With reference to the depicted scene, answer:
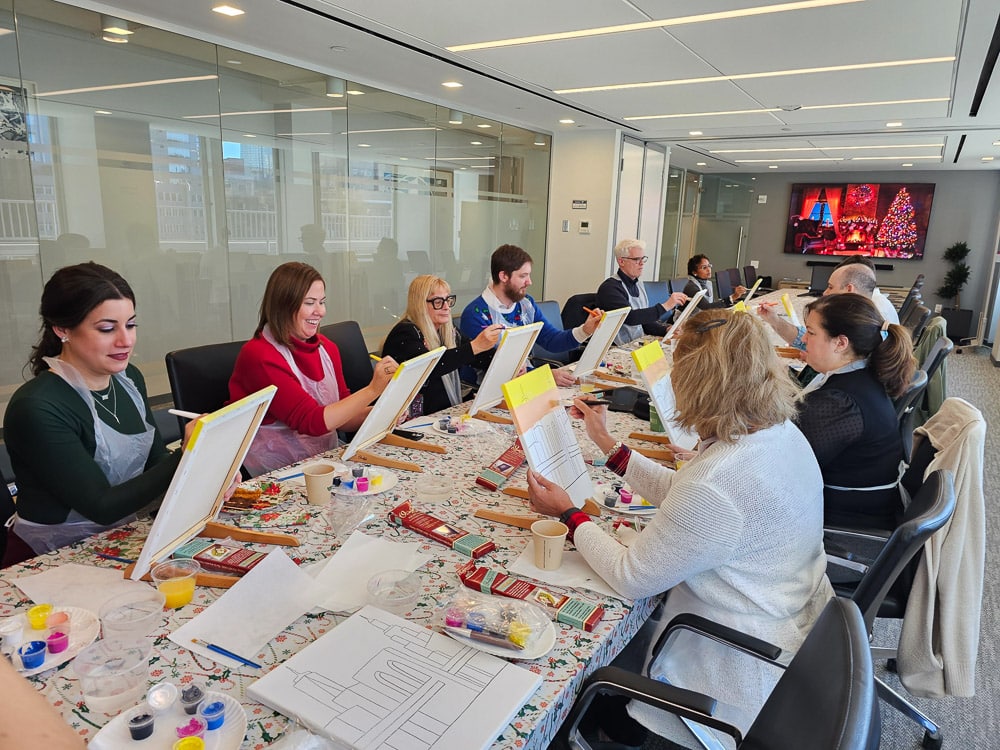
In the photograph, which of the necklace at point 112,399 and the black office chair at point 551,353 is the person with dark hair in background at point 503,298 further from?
the necklace at point 112,399

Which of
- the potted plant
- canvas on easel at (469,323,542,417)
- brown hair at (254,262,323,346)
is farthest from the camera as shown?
the potted plant

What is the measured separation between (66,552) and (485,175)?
6.46m

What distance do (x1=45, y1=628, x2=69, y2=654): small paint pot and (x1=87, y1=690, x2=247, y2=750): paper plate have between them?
0.76 feet

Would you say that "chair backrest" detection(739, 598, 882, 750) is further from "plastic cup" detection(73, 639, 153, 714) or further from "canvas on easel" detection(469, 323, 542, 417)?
"canvas on easel" detection(469, 323, 542, 417)

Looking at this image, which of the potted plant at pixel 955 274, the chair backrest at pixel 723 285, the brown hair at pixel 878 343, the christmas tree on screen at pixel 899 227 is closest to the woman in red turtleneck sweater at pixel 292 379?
the brown hair at pixel 878 343

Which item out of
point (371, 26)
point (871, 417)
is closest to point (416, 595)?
point (871, 417)

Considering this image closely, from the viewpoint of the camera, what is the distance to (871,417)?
215 cm

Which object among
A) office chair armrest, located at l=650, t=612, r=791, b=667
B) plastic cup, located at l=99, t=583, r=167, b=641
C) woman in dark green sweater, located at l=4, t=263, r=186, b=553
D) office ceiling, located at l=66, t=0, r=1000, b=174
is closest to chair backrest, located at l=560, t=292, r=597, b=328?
office ceiling, located at l=66, t=0, r=1000, b=174

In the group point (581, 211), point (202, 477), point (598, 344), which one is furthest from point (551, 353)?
point (581, 211)

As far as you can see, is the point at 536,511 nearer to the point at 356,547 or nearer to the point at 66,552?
the point at 356,547

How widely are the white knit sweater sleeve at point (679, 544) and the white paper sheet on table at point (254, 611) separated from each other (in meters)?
0.65

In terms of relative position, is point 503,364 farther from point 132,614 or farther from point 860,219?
point 860,219

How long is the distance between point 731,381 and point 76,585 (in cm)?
145

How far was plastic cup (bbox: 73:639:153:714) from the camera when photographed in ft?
3.26
